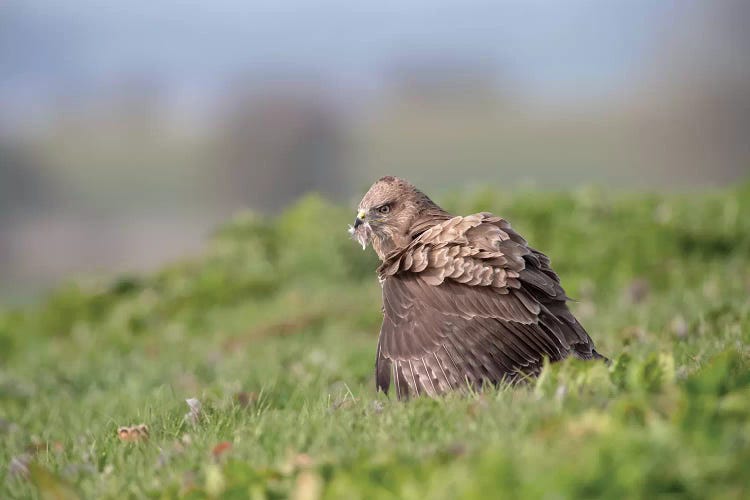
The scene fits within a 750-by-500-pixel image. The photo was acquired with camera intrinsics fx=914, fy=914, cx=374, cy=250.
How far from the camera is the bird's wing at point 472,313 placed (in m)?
4.72

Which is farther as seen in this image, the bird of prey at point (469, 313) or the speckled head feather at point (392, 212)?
the speckled head feather at point (392, 212)

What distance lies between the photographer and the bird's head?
18.4 feet

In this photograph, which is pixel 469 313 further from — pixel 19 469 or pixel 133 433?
pixel 19 469

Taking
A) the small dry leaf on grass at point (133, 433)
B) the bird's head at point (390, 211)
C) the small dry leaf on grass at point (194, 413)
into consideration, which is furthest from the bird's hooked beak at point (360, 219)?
the small dry leaf on grass at point (133, 433)

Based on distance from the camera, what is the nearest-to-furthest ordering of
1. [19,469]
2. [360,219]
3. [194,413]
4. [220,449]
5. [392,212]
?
[220,449] → [19,469] → [194,413] → [392,212] → [360,219]

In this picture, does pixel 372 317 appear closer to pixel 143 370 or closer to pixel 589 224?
pixel 143 370

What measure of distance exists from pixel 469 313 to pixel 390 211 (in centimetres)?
116

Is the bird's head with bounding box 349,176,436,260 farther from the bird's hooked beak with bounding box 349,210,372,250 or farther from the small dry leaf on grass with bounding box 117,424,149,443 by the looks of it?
the small dry leaf on grass with bounding box 117,424,149,443

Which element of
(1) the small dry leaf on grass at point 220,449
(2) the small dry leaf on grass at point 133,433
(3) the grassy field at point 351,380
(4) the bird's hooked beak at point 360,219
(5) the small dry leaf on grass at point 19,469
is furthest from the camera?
(4) the bird's hooked beak at point 360,219

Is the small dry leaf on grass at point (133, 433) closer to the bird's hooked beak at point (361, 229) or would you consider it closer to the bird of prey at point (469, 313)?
the bird of prey at point (469, 313)

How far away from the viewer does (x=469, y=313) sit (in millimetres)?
4758

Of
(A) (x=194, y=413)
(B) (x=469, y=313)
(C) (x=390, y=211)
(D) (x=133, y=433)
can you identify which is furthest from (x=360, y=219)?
(D) (x=133, y=433)

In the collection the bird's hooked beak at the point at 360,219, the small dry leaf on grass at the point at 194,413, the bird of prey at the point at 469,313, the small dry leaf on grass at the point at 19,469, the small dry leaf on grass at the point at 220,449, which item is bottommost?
the small dry leaf on grass at the point at 19,469

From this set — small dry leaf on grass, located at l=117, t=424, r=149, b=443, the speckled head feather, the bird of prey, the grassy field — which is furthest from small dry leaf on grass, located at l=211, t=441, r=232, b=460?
the speckled head feather
